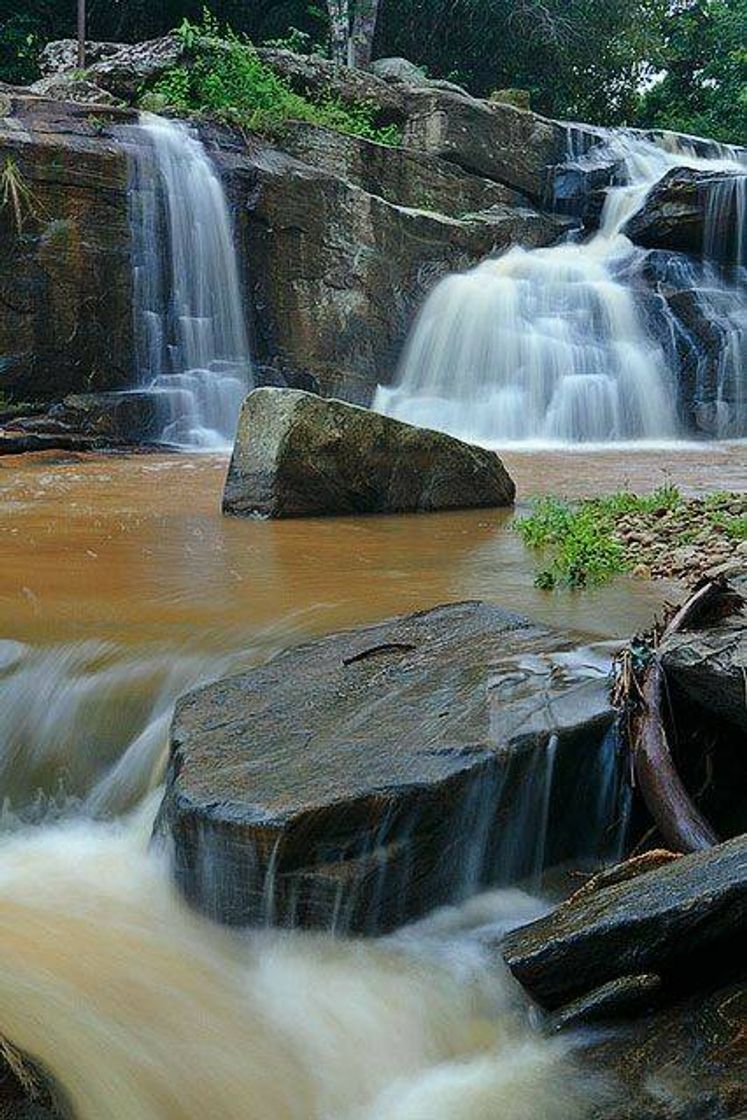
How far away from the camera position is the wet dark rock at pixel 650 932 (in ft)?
7.47

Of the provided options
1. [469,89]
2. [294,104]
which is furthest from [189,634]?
[469,89]

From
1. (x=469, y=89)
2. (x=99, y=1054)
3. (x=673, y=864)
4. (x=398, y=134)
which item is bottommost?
(x=99, y=1054)

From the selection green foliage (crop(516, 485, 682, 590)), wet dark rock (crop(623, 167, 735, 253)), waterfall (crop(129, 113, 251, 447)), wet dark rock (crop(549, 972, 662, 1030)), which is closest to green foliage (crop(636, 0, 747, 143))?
wet dark rock (crop(623, 167, 735, 253))

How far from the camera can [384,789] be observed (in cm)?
296

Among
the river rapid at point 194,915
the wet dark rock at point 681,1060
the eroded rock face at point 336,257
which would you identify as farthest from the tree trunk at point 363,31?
the wet dark rock at point 681,1060

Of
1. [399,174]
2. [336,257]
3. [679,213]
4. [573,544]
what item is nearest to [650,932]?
[573,544]

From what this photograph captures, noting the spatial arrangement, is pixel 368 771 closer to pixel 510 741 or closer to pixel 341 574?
pixel 510 741

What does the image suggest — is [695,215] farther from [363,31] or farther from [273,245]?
[363,31]

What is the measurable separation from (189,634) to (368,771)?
4.95ft

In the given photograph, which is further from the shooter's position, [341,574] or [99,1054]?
[341,574]

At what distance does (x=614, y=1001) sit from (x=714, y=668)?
3.59ft

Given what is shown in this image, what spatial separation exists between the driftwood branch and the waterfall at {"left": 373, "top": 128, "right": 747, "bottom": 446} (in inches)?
432

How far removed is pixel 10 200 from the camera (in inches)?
491

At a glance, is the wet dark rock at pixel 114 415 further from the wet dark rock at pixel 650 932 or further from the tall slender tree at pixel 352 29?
the tall slender tree at pixel 352 29
